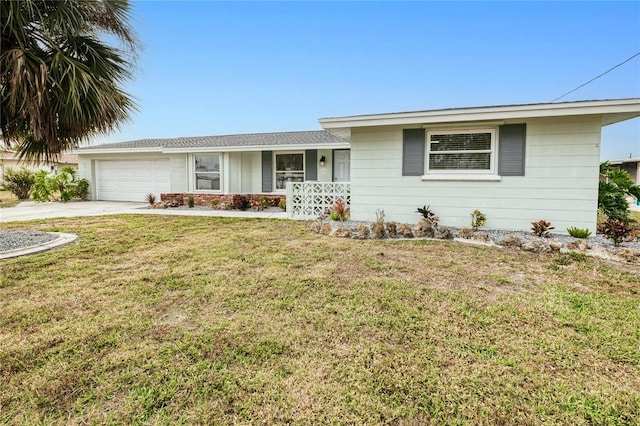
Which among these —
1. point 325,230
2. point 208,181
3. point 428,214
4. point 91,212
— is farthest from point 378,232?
point 91,212

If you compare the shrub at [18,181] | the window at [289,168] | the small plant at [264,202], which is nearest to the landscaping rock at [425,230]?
the small plant at [264,202]

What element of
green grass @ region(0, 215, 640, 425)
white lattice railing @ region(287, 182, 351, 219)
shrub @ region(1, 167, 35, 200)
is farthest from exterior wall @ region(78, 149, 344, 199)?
green grass @ region(0, 215, 640, 425)

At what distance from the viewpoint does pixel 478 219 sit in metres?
7.23

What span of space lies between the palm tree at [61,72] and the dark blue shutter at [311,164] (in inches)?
299

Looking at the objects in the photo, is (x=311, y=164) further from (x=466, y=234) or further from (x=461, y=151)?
(x=466, y=234)

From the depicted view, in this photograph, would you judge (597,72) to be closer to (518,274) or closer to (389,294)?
(518,274)

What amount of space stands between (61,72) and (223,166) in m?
8.53

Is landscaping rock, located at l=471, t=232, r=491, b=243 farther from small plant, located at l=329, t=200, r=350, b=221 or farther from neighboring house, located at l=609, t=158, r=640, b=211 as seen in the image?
neighboring house, located at l=609, t=158, r=640, b=211

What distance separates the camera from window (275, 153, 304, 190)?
13711mm

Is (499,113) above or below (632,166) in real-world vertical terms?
below

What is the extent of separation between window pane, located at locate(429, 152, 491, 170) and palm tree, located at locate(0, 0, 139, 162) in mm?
6963

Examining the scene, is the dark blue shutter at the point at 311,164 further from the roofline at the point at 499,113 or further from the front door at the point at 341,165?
the roofline at the point at 499,113

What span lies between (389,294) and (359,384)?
5.13 feet

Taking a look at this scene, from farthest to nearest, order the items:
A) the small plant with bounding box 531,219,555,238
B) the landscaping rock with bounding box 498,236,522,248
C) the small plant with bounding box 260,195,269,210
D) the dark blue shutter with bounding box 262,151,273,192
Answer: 1. the dark blue shutter with bounding box 262,151,273,192
2. the small plant with bounding box 260,195,269,210
3. the small plant with bounding box 531,219,555,238
4. the landscaping rock with bounding box 498,236,522,248
